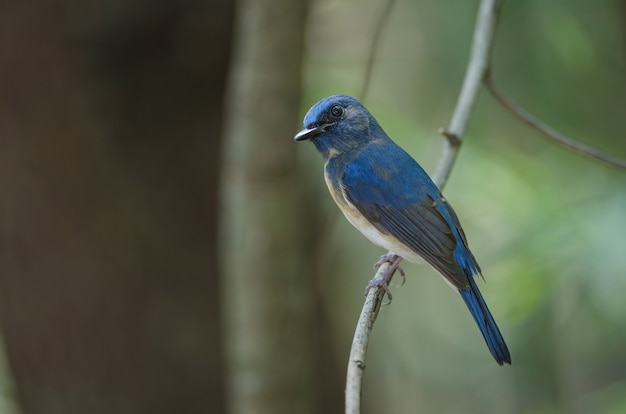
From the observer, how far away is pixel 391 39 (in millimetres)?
6195

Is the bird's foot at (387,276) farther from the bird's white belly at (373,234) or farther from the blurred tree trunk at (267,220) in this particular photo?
the blurred tree trunk at (267,220)

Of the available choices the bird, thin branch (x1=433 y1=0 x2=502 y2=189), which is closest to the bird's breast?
the bird

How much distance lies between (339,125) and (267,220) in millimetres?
751

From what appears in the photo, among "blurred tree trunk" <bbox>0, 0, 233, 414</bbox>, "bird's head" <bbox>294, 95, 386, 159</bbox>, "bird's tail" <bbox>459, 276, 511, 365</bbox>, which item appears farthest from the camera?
"blurred tree trunk" <bbox>0, 0, 233, 414</bbox>

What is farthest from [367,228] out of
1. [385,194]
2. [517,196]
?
[517,196]

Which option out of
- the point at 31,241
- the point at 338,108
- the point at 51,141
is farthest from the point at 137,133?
the point at 338,108

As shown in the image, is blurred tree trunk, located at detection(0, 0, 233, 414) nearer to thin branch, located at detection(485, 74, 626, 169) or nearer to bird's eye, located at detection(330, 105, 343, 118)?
bird's eye, located at detection(330, 105, 343, 118)

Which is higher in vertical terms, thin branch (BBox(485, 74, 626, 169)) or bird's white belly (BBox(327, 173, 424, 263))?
thin branch (BBox(485, 74, 626, 169))

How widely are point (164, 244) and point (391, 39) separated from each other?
2494 mm

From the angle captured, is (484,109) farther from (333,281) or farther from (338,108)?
(338,108)

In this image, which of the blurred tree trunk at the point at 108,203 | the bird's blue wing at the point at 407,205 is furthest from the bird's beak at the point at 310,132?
the blurred tree trunk at the point at 108,203

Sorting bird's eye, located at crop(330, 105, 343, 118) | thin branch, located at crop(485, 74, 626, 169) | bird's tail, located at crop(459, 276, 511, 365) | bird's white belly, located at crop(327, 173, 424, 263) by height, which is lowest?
bird's tail, located at crop(459, 276, 511, 365)

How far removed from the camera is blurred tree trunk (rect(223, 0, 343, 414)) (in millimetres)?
4090

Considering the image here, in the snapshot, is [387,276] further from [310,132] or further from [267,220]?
[267,220]
